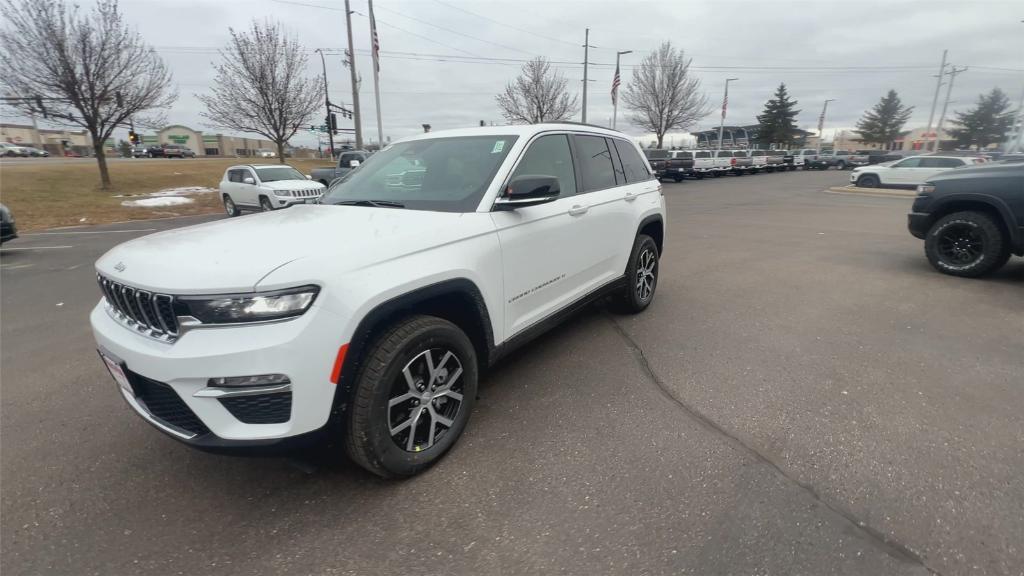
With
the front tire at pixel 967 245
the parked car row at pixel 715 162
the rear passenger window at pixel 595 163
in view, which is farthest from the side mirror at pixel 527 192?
the parked car row at pixel 715 162

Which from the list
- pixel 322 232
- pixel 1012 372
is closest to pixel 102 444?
pixel 322 232

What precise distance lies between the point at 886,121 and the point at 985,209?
89629 millimetres

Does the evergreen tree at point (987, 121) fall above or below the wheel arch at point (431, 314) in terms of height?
above

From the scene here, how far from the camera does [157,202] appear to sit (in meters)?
17.8

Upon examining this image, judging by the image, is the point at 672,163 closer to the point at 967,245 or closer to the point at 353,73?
the point at 353,73

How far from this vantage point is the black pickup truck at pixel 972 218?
219 inches

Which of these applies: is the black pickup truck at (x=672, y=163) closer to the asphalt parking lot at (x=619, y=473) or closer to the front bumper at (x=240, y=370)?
the asphalt parking lot at (x=619, y=473)

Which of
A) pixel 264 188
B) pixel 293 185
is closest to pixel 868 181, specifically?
pixel 293 185

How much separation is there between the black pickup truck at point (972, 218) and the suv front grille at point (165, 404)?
7.92 metres

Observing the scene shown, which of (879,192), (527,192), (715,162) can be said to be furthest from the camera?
(715,162)

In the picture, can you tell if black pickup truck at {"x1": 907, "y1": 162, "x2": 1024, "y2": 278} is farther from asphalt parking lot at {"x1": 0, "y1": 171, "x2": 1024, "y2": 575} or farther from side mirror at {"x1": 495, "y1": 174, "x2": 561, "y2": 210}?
side mirror at {"x1": 495, "y1": 174, "x2": 561, "y2": 210}

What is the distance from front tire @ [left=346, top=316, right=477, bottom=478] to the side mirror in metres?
0.84

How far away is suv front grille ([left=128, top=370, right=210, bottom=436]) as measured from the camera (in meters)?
2.04

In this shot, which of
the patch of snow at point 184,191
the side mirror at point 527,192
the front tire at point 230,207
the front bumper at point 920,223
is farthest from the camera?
the patch of snow at point 184,191
